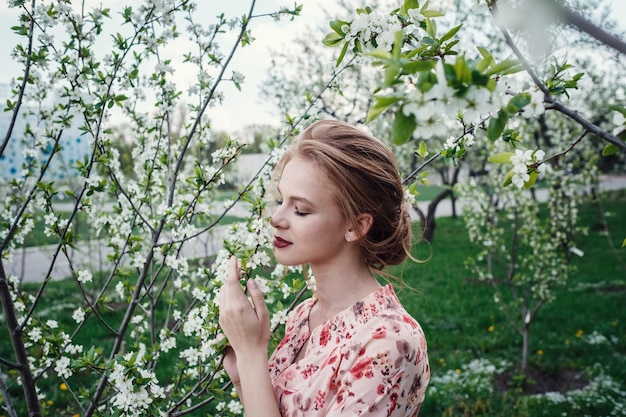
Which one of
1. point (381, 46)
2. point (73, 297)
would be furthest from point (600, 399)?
point (73, 297)

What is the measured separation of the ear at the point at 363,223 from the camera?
A: 1.53 meters

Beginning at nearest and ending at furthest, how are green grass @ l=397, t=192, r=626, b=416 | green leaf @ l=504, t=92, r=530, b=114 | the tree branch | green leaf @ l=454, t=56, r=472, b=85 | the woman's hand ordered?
the tree branch < green leaf @ l=454, t=56, r=472, b=85 < green leaf @ l=504, t=92, r=530, b=114 < the woman's hand < green grass @ l=397, t=192, r=626, b=416

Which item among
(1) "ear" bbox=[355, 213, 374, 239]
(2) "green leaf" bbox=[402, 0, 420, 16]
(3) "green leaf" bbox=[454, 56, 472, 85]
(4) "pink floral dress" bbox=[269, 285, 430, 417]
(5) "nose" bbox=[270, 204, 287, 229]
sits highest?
(2) "green leaf" bbox=[402, 0, 420, 16]

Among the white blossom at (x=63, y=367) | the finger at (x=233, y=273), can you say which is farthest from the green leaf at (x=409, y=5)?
the white blossom at (x=63, y=367)

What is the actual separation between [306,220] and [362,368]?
43 centimetres

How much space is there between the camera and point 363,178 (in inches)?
60.0

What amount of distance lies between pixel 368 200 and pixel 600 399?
3.97 m

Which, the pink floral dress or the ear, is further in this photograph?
the ear

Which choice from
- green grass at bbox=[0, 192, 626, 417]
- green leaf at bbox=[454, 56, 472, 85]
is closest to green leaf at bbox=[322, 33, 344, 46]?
green leaf at bbox=[454, 56, 472, 85]

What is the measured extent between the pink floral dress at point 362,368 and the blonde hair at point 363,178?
21cm

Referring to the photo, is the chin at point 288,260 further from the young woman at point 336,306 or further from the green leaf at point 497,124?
the green leaf at point 497,124

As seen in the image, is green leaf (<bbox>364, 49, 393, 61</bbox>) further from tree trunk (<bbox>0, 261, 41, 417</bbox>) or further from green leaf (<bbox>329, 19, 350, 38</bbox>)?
tree trunk (<bbox>0, 261, 41, 417</bbox>)

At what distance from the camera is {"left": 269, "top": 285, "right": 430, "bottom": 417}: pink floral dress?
4.04 ft

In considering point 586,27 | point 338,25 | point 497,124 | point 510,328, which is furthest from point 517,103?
point 510,328
